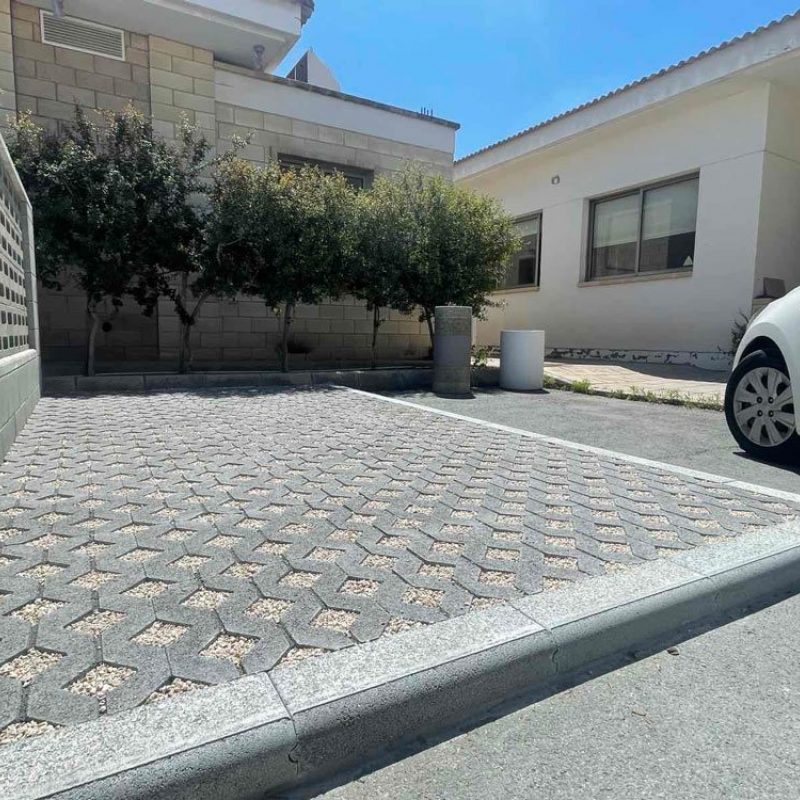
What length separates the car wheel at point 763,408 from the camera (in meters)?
4.75

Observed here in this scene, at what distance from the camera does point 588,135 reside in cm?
1335

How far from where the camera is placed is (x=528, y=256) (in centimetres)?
1596

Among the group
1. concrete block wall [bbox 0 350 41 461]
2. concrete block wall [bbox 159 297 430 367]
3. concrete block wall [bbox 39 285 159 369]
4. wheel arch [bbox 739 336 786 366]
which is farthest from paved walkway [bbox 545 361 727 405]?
concrete block wall [bbox 0 350 41 461]

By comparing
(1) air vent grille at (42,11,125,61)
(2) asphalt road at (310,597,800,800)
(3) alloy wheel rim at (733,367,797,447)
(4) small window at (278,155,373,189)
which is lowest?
(2) asphalt road at (310,597,800,800)

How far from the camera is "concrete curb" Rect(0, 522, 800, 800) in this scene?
57.9 inches

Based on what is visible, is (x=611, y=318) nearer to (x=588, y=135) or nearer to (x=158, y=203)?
(x=588, y=135)

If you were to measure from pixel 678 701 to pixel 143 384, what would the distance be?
329 inches

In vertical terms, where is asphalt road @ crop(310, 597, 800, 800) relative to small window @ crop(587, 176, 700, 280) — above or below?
below

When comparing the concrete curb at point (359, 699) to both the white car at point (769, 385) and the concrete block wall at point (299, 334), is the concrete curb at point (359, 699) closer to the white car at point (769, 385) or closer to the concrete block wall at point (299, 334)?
the white car at point (769, 385)

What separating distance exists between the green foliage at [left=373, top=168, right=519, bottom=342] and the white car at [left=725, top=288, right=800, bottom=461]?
19.0 feet

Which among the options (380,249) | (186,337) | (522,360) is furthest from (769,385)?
(186,337)

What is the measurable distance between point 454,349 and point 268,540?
6868 millimetres

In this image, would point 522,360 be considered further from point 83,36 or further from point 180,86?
point 83,36

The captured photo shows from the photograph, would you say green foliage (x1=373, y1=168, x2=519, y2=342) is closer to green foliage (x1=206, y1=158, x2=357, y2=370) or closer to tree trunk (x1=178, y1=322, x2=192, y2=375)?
green foliage (x1=206, y1=158, x2=357, y2=370)
